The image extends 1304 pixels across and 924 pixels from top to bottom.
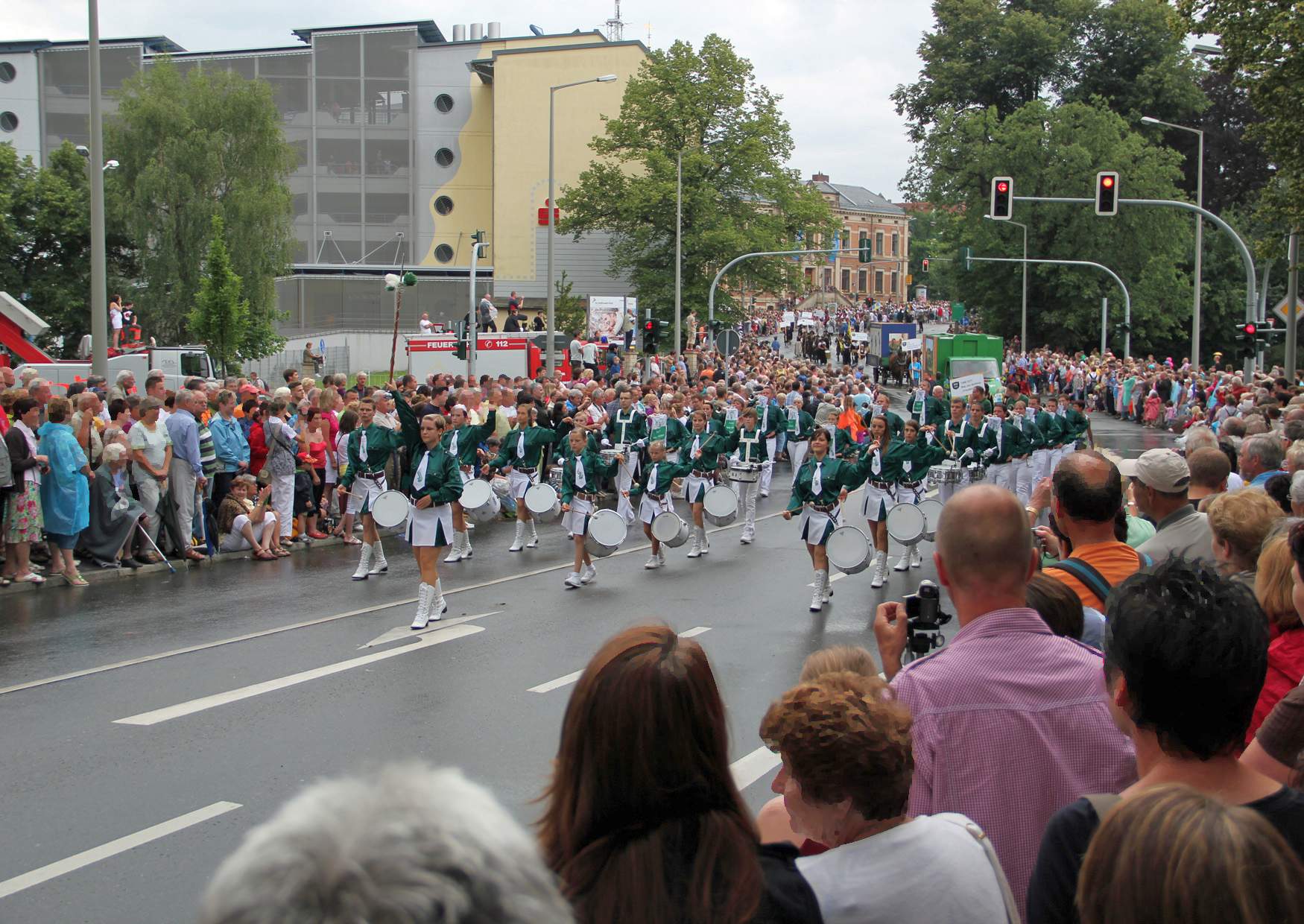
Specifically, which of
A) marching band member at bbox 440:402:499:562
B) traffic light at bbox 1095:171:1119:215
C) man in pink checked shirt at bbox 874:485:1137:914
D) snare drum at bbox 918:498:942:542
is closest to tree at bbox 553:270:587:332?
traffic light at bbox 1095:171:1119:215

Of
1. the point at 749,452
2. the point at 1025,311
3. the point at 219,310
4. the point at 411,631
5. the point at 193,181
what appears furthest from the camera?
the point at 1025,311

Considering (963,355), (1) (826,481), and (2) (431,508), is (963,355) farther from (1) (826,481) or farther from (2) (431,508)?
(2) (431,508)

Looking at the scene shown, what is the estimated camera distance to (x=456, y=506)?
52.4ft

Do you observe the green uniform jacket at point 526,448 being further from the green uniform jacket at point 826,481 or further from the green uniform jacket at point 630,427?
the green uniform jacket at point 826,481

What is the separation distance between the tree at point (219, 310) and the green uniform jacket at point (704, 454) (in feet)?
47.8

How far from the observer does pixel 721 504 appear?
16609 millimetres

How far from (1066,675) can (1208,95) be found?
2669 inches

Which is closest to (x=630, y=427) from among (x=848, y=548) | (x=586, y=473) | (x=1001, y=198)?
(x=586, y=473)

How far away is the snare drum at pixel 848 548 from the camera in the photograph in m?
13.1

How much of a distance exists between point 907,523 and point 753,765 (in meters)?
6.57

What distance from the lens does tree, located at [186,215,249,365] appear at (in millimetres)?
28781

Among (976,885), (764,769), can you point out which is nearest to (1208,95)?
(764,769)

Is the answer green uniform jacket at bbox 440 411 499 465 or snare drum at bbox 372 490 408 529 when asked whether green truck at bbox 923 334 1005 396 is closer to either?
green uniform jacket at bbox 440 411 499 465

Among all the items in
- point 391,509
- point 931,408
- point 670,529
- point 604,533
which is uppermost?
point 931,408
